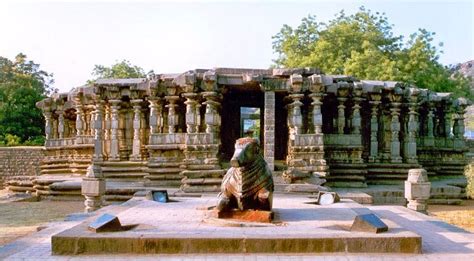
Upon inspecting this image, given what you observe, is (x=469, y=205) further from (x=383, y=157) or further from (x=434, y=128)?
(x=434, y=128)

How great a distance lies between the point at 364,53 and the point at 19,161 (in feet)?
58.0

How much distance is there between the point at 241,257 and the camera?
5270mm

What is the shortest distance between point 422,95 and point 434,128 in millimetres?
2243

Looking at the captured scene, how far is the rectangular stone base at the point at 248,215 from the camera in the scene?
21.7ft

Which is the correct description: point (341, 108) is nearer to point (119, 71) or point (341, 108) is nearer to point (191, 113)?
point (191, 113)

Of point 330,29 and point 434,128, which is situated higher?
point 330,29

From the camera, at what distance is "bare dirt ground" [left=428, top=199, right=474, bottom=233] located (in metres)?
10.9

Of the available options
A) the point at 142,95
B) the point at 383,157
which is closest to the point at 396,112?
the point at 383,157

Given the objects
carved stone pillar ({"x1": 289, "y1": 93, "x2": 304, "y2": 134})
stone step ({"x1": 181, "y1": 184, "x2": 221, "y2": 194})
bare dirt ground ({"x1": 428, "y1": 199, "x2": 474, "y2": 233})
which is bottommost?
bare dirt ground ({"x1": 428, "y1": 199, "x2": 474, "y2": 233})

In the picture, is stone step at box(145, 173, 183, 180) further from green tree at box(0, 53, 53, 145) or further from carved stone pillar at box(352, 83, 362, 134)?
green tree at box(0, 53, 53, 145)

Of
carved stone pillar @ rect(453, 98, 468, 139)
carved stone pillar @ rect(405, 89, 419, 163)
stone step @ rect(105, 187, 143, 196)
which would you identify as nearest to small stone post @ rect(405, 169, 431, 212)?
carved stone pillar @ rect(405, 89, 419, 163)

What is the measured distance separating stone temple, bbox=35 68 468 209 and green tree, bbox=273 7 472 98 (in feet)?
25.8

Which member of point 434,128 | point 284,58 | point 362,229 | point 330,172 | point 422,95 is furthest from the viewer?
point 284,58

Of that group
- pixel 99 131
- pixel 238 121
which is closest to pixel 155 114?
pixel 99 131
